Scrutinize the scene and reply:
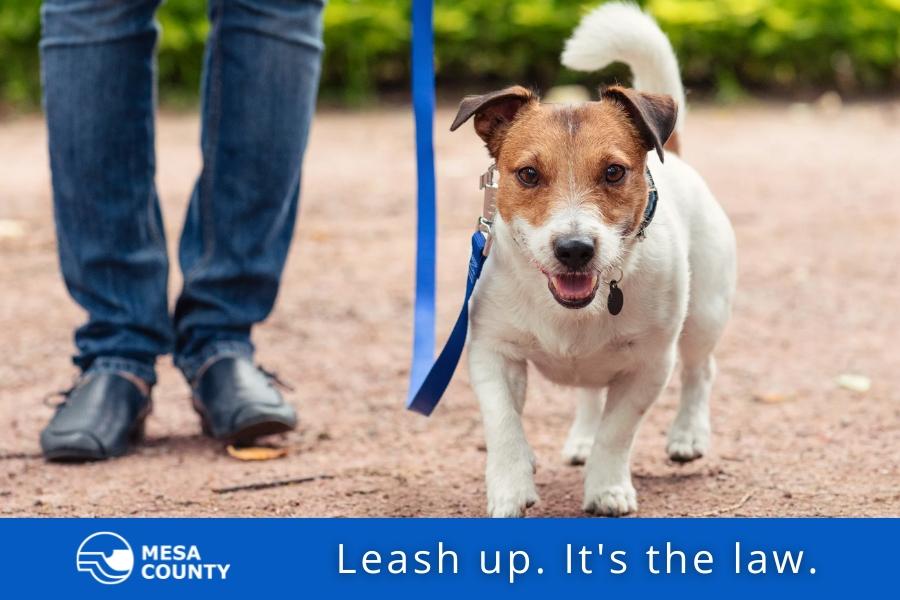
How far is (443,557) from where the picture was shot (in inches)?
96.7

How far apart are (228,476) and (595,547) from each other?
1.49 m

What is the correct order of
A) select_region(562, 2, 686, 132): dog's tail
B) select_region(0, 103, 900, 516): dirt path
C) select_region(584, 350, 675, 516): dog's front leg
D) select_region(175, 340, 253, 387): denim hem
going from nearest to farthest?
1. select_region(584, 350, 675, 516): dog's front leg
2. select_region(562, 2, 686, 132): dog's tail
3. select_region(0, 103, 900, 516): dirt path
4. select_region(175, 340, 253, 387): denim hem

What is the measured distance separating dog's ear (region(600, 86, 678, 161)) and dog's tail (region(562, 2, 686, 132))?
0.87 ft

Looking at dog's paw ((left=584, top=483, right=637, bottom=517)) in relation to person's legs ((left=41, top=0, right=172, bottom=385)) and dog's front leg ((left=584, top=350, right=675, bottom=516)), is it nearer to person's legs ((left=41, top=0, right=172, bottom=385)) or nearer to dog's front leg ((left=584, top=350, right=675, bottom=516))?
dog's front leg ((left=584, top=350, right=675, bottom=516))

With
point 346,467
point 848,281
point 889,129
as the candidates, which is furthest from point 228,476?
point 889,129

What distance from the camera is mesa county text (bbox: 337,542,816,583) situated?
2455 mm

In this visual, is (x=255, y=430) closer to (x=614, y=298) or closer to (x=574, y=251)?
(x=614, y=298)

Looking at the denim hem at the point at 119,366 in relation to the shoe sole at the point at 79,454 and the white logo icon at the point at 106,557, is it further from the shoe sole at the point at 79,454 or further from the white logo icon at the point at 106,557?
the white logo icon at the point at 106,557

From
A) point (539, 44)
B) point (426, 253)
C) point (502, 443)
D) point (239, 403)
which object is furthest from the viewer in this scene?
point (539, 44)

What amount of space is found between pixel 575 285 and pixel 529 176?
266 millimetres

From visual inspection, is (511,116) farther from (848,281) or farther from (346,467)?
(848,281)

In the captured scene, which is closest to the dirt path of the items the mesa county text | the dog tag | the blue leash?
the blue leash

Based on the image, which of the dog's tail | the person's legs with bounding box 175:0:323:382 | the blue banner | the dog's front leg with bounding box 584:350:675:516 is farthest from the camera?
the person's legs with bounding box 175:0:323:382

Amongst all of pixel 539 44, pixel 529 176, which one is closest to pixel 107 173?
pixel 529 176
